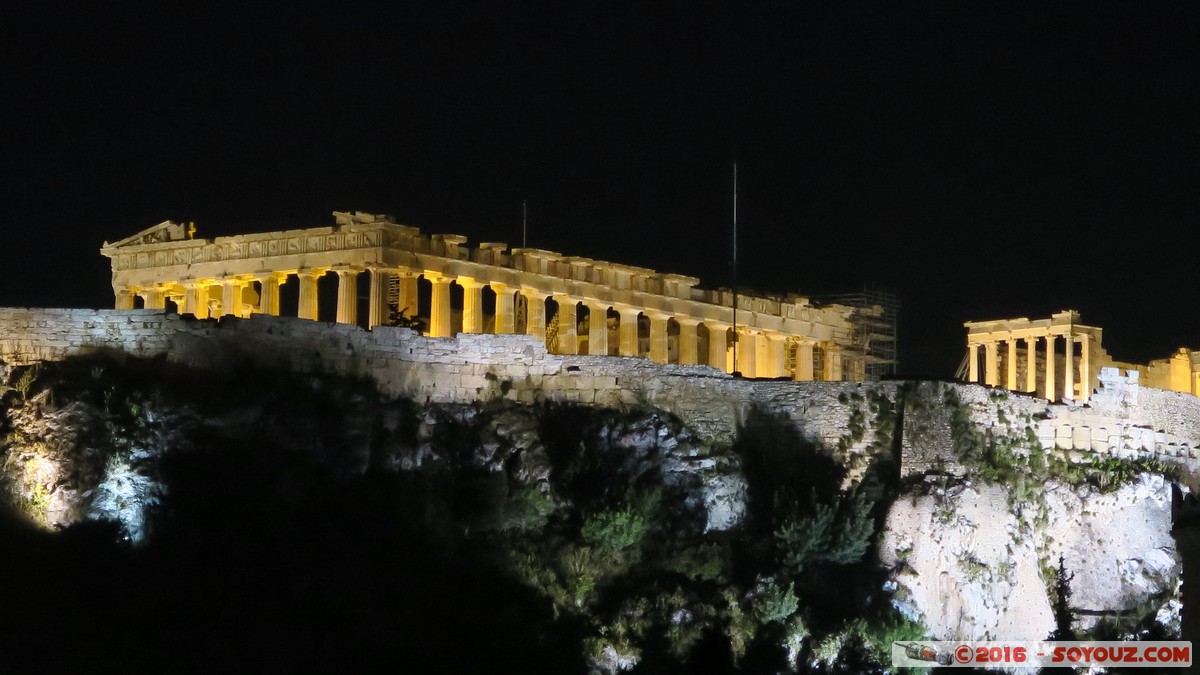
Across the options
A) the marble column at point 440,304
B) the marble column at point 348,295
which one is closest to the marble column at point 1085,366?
the marble column at point 440,304

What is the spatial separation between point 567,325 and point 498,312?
3.72 metres

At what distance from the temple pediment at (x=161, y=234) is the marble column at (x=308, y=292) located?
5.11 meters

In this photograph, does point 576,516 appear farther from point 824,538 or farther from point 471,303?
point 471,303

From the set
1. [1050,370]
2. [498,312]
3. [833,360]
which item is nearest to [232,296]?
[498,312]

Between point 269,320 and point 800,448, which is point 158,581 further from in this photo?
point 800,448

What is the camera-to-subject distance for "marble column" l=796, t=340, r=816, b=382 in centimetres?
10631

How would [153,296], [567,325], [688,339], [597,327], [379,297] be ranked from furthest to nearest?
[688,339]
[567,325]
[597,327]
[153,296]
[379,297]

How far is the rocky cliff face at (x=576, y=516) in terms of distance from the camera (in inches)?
2859

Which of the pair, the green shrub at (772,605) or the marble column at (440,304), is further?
the marble column at (440,304)

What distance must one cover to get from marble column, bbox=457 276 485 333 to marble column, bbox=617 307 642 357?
20.0 ft

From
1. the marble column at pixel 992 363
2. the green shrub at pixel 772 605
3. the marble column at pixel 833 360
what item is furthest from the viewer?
the marble column at pixel 833 360

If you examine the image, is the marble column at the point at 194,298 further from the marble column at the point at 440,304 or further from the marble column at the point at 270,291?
the marble column at the point at 440,304

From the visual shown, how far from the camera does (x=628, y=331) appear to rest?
3999 inches

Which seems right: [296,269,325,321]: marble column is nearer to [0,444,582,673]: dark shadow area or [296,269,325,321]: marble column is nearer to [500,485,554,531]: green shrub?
[0,444,582,673]: dark shadow area
